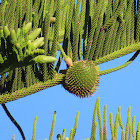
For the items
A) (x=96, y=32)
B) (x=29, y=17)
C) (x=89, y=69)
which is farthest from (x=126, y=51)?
(x=29, y=17)

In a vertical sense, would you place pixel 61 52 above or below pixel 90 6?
below

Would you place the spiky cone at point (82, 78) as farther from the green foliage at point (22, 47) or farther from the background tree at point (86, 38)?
the green foliage at point (22, 47)

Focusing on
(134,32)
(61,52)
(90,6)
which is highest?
(90,6)

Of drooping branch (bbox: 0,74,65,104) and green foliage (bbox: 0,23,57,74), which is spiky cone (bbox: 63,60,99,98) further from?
green foliage (bbox: 0,23,57,74)

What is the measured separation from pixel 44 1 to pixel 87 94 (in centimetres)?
107

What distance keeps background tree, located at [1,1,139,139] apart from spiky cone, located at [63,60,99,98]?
0.10 m

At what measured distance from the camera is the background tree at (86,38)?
2846 mm

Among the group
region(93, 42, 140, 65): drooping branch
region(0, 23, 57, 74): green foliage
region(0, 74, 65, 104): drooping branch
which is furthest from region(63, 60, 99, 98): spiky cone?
region(0, 23, 57, 74): green foliage

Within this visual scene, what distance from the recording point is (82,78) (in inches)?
107

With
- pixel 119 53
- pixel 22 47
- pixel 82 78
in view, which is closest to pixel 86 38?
pixel 119 53

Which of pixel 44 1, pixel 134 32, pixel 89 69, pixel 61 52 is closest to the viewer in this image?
pixel 89 69

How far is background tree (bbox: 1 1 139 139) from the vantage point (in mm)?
2846

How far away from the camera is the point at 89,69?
2.75 metres

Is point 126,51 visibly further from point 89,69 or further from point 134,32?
point 89,69
